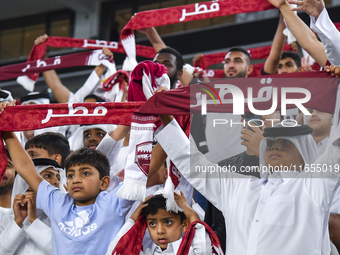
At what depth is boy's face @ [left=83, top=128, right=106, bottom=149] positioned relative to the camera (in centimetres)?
380

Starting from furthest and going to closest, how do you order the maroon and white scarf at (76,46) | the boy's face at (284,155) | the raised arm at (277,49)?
the maroon and white scarf at (76,46) → the raised arm at (277,49) → the boy's face at (284,155)

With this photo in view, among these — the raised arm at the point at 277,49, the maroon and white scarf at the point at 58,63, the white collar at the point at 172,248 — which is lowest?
the white collar at the point at 172,248

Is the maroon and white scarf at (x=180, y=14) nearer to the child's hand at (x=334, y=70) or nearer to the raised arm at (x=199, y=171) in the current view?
the child's hand at (x=334, y=70)

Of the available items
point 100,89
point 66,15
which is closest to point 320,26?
point 100,89

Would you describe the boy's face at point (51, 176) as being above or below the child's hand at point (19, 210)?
above

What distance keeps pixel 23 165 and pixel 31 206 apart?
0.94 feet

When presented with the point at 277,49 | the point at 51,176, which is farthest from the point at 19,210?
the point at 277,49

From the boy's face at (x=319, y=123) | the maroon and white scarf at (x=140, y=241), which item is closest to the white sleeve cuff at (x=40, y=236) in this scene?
the maroon and white scarf at (x=140, y=241)

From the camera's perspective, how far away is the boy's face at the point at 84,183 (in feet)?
8.48

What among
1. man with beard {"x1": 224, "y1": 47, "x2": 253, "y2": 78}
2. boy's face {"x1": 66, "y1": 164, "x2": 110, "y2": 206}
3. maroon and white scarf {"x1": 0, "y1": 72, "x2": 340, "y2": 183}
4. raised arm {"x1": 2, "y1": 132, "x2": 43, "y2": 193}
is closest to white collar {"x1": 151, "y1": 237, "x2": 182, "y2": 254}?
boy's face {"x1": 66, "y1": 164, "x2": 110, "y2": 206}

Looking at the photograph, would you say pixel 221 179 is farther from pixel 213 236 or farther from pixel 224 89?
pixel 224 89

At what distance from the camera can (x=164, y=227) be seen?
2523mm

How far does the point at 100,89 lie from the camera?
4801 mm

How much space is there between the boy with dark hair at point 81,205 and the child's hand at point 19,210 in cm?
11
